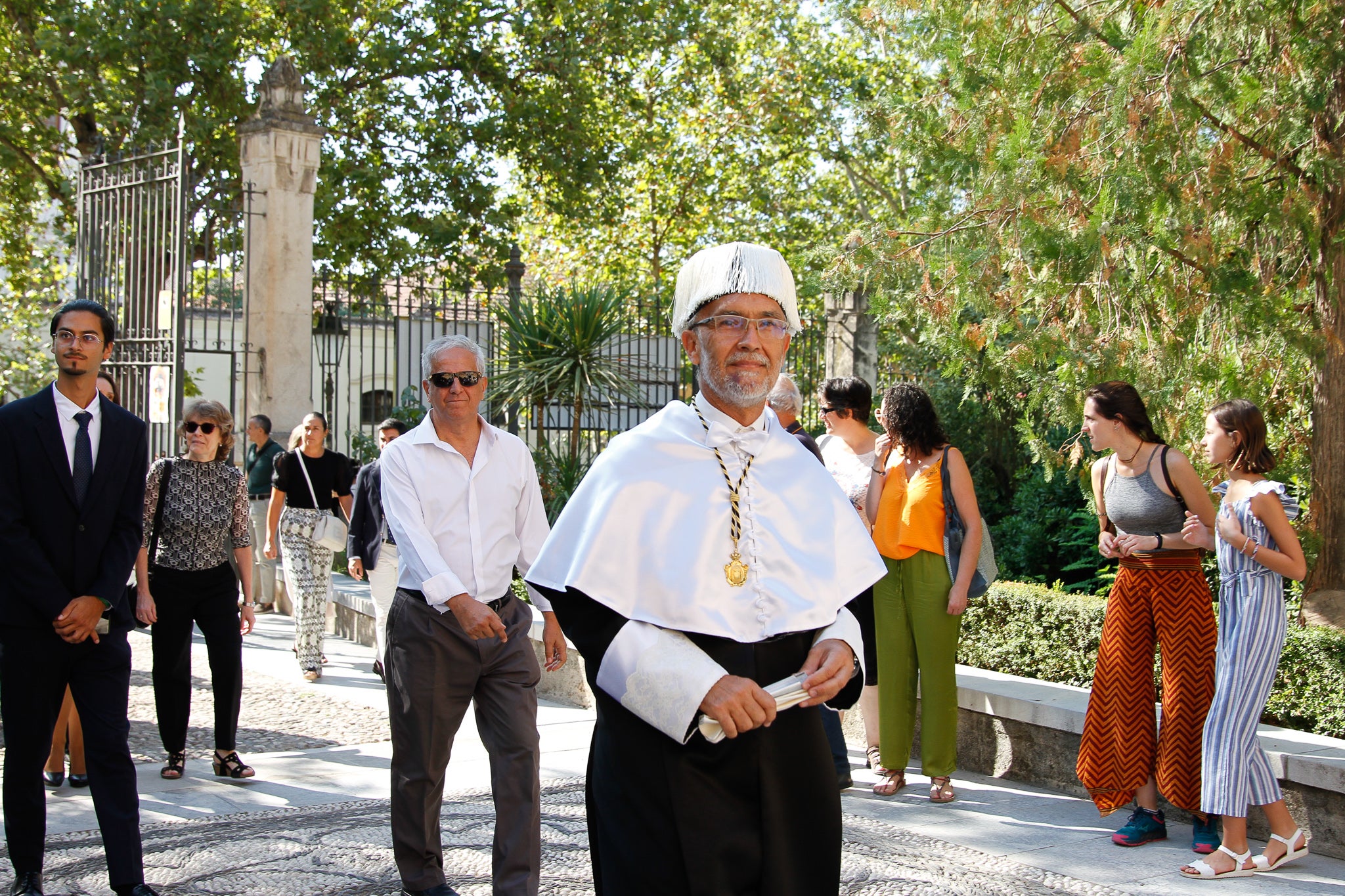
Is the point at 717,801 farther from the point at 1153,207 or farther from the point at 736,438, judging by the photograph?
the point at 1153,207

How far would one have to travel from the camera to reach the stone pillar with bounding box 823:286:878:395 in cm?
1249

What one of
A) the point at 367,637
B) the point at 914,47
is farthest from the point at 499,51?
the point at 914,47

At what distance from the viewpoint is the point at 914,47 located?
8.20 m

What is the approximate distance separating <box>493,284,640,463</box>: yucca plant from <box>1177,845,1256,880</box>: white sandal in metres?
7.97

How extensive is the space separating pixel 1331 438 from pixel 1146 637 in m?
2.16

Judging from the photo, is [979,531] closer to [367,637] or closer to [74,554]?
[74,554]

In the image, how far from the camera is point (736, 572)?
285 centimetres

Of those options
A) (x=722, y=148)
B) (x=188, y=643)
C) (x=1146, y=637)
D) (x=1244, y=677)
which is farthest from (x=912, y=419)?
(x=722, y=148)

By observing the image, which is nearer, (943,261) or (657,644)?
(657,644)

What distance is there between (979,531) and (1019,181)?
2.02 m

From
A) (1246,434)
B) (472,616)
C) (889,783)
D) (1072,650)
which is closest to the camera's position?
(472,616)

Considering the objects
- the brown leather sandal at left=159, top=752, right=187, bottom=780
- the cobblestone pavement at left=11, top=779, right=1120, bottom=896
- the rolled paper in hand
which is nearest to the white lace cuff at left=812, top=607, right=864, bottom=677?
the rolled paper in hand

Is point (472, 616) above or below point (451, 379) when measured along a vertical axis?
below

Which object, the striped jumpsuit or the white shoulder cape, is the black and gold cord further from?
the striped jumpsuit
